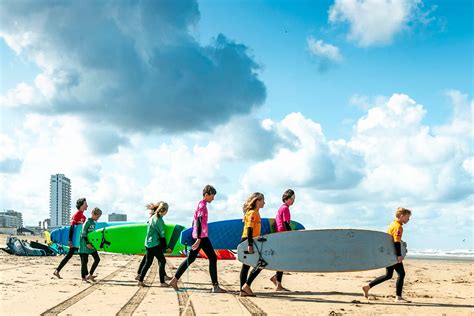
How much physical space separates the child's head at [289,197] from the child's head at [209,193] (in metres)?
1.20

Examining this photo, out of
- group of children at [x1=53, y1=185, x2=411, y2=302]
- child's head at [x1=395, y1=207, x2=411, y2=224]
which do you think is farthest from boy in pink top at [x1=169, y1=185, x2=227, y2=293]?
child's head at [x1=395, y1=207, x2=411, y2=224]

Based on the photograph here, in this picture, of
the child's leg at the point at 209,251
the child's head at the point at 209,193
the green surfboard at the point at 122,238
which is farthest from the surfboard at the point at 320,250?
the green surfboard at the point at 122,238

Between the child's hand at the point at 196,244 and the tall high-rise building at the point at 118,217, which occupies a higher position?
the tall high-rise building at the point at 118,217

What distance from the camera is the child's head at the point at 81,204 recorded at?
10.1 metres

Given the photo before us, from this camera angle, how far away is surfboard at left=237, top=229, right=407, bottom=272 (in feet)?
25.8

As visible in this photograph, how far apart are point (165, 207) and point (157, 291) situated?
145 cm

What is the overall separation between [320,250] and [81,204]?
4.96 m

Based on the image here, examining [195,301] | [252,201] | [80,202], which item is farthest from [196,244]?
[80,202]

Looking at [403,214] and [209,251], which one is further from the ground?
[403,214]

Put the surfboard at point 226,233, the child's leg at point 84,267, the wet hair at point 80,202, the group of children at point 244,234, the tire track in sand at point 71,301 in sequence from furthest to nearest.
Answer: the surfboard at point 226,233 < the wet hair at point 80,202 < the child's leg at point 84,267 < the group of children at point 244,234 < the tire track in sand at point 71,301

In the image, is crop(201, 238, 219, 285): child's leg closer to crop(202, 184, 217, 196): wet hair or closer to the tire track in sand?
crop(202, 184, 217, 196): wet hair

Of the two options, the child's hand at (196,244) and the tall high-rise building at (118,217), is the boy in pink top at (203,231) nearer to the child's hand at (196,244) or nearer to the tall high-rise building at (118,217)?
the child's hand at (196,244)

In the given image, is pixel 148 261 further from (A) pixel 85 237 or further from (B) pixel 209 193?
(B) pixel 209 193

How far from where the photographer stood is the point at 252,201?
7516 millimetres
